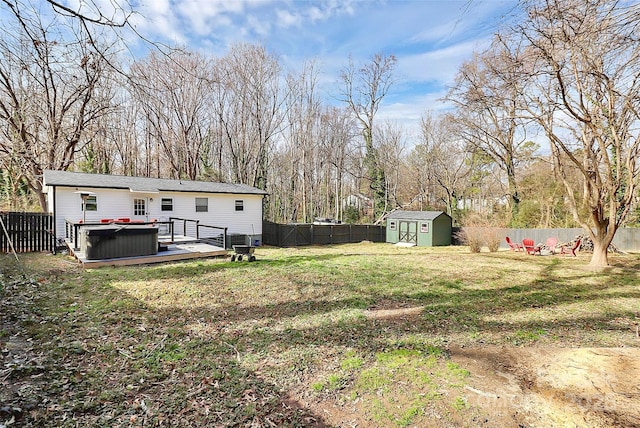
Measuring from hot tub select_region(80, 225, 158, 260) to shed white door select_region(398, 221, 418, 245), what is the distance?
603 inches

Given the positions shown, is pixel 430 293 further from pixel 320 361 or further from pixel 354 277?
pixel 320 361

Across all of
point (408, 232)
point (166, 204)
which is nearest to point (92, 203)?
point (166, 204)

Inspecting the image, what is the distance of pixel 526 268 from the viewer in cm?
1045

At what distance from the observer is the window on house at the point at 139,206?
1392 centimetres

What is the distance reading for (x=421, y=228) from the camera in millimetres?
19938

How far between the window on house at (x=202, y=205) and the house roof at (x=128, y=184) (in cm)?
55

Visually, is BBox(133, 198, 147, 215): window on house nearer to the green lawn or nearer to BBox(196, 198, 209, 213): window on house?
BBox(196, 198, 209, 213): window on house

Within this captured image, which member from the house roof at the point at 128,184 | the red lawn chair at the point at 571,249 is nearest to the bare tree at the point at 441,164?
the red lawn chair at the point at 571,249

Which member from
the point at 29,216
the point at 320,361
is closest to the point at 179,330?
the point at 320,361

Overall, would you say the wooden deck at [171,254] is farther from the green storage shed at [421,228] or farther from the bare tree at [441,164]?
the bare tree at [441,164]

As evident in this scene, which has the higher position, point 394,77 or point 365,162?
point 394,77

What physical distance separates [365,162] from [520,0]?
2518 centimetres

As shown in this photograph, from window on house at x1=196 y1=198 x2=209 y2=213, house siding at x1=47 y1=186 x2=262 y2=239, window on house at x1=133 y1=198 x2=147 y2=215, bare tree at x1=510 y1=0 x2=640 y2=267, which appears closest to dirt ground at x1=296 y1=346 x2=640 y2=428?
bare tree at x1=510 y1=0 x2=640 y2=267

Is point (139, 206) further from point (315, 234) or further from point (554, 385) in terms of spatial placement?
point (554, 385)
